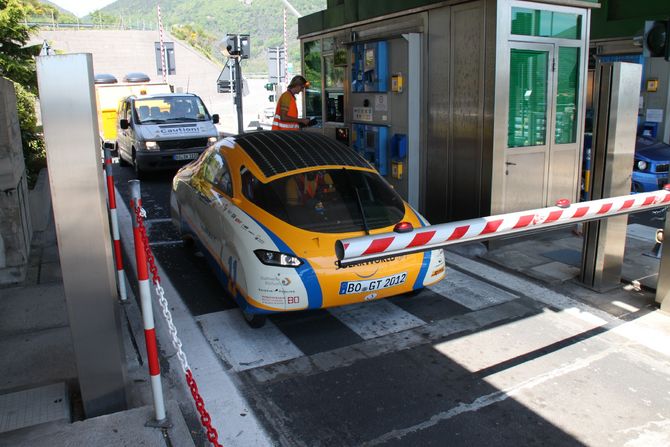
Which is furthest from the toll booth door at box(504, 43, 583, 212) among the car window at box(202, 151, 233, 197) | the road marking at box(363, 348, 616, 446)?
the car window at box(202, 151, 233, 197)

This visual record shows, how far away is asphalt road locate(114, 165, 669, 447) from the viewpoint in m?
3.78

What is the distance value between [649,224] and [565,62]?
284cm

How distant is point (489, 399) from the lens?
4.12m

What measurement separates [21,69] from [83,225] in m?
9.76

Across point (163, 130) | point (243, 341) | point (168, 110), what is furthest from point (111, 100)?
point (243, 341)

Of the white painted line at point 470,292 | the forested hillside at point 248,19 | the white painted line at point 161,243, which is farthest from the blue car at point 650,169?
the forested hillside at point 248,19

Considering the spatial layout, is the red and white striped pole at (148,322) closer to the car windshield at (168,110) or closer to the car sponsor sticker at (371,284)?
the car sponsor sticker at (371,284)

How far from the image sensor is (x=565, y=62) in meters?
8.06

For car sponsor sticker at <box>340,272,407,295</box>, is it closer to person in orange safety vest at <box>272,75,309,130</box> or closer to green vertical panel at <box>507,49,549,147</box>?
green vertical panel at <box>507,49,549,147</box>

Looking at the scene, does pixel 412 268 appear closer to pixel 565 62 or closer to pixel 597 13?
pixel 565 62

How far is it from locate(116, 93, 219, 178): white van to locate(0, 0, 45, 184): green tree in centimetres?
215

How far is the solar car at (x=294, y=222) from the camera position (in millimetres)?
4852

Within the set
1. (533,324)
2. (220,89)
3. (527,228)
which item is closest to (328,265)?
(527,228)

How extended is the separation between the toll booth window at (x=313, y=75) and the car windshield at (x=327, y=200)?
6069 millimetres
